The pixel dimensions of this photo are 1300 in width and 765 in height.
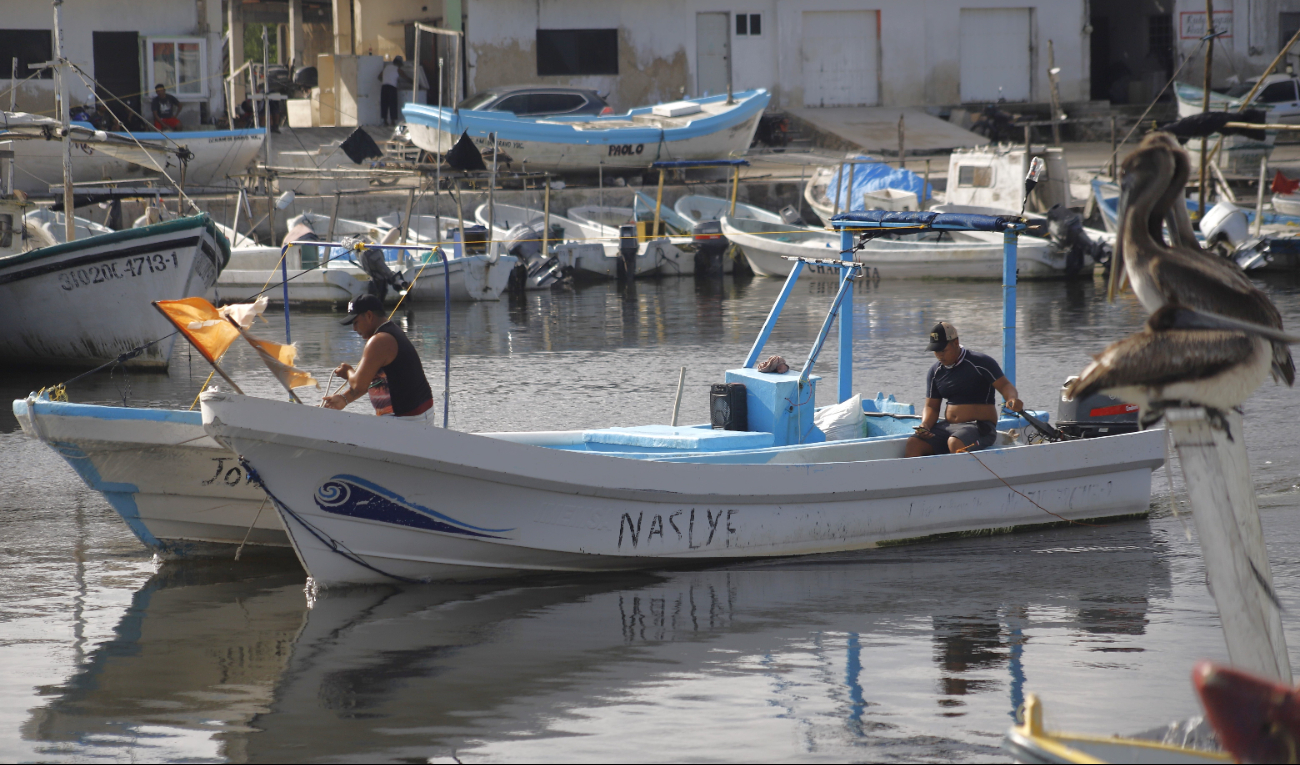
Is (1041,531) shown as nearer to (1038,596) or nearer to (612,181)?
(1038,596)

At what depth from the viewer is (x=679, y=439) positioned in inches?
336

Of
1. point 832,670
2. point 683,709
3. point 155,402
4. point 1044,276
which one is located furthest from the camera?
point 1044,276

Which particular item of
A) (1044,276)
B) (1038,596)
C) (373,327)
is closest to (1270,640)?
(1038,596)

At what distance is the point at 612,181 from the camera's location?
30406mm

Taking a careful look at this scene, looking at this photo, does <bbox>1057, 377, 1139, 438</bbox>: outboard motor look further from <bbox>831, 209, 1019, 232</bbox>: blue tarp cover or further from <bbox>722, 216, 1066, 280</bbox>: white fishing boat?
<bbox>722, 216, 1066, 280</bbox>: white fishing boat

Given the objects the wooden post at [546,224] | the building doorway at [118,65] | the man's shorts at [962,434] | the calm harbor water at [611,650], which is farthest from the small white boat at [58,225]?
the man's shorts at [962,434]

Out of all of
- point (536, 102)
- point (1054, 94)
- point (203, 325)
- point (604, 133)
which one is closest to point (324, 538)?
point (203, 325)

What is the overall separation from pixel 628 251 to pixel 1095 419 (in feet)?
57.1

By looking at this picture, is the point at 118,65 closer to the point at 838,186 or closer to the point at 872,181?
the point at 838,186

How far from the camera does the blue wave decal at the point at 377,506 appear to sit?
696 cm

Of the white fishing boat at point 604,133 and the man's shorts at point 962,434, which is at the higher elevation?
the white fishing boat at point 604,133

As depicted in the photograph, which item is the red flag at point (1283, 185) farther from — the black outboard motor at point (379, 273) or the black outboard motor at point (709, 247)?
the black outboard motor at point (379, 273)

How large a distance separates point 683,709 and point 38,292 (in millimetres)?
12577

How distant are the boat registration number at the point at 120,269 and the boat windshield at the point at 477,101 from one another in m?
15.0
